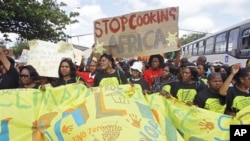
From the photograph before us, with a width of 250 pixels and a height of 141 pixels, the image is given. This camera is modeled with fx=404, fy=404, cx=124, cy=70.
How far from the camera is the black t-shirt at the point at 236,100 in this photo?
3912 millimetres

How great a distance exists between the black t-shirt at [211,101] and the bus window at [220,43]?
1087 cm

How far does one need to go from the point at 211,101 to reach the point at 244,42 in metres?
8.66

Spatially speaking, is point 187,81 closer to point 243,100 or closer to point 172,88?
point 172,88

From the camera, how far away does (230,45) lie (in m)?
13.8

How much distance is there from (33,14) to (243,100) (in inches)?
411

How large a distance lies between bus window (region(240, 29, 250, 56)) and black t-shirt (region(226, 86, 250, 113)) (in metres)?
8.14

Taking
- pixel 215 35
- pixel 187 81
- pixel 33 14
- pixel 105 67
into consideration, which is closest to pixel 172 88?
pixel 187 81

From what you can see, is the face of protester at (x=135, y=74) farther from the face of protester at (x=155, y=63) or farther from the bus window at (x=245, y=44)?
the bus window at (x=245, y=44)

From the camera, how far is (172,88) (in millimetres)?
4645

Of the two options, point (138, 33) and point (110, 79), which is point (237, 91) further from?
point (138, 33)

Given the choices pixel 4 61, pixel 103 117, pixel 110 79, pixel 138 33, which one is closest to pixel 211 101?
pixel 110 79

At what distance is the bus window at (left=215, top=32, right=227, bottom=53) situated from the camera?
14844mm

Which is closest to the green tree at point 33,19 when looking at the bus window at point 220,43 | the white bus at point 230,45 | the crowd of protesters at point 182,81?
the white bus at point 230,45

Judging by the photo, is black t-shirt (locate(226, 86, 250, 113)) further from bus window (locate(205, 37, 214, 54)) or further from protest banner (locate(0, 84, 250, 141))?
bus window (locate(205, 37, 214, 54))
